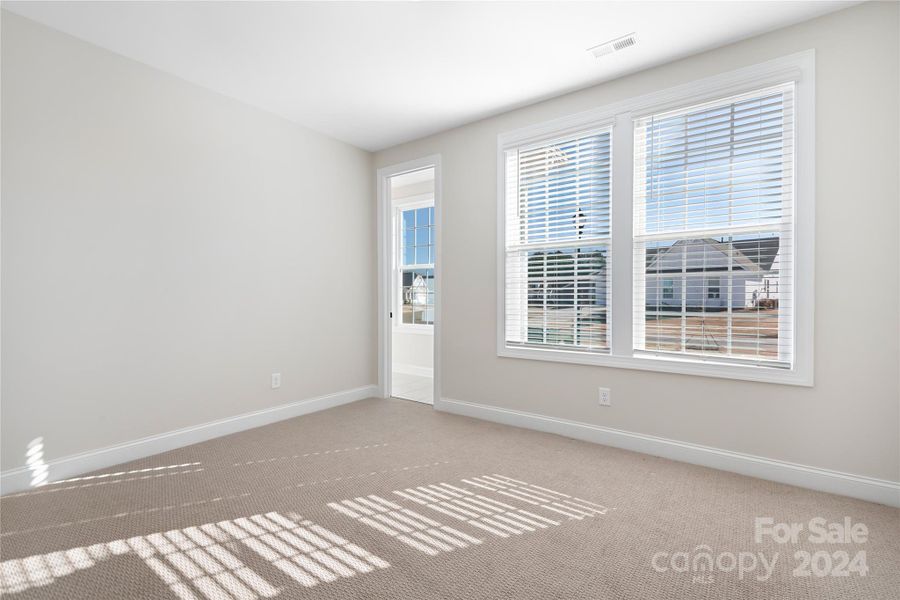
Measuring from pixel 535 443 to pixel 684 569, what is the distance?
4.93ft

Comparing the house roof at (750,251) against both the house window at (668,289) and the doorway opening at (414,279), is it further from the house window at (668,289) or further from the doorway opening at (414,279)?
the doorway opening at (414,279)

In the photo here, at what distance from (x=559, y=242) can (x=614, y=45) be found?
4.53 feet

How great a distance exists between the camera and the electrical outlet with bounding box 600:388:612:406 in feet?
10.3

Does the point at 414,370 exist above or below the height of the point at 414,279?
below

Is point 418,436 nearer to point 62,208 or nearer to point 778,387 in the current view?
point 778,387

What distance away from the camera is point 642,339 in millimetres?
3043

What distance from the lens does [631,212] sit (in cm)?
305

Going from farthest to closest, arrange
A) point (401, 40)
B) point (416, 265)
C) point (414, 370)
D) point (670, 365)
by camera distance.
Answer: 1. point (414, 370)
2. point (416, 265)
3. point (670, 365)
4. point (401, 40)

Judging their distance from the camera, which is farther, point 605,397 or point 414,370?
point 414,370

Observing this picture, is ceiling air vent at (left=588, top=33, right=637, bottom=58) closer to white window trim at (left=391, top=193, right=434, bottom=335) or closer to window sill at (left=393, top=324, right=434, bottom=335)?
white window trim at (left=391, top=193, right=434, bottom=335)

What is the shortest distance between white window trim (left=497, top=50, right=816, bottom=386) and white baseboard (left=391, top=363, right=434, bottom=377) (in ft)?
8.41

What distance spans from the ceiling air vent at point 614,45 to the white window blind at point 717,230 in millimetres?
533

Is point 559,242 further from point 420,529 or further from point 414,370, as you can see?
point 414,370

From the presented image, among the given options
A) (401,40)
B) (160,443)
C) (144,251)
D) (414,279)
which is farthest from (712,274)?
(414,279)
